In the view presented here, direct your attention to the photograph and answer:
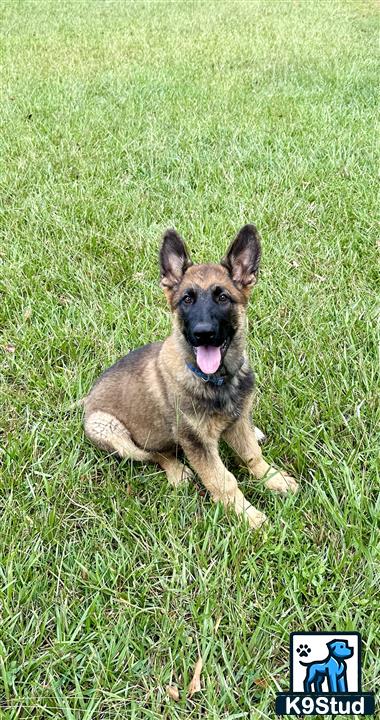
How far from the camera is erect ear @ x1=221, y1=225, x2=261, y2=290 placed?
282 cm

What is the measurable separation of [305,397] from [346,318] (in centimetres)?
81

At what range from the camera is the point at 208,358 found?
2.62 metres

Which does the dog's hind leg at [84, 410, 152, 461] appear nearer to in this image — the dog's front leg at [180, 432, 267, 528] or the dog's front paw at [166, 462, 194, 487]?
the dog's front paw at [166, 462, 194, 487]

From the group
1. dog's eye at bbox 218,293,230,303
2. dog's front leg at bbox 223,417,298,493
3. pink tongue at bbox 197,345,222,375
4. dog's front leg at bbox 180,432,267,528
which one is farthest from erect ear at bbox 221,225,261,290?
dog's front leg at bbox 180,432,267,528

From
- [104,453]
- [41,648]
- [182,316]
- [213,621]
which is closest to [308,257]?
[182,316]

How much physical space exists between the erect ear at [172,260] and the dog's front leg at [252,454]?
2.70 ft

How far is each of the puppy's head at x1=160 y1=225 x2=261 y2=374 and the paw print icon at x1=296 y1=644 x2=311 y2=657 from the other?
47.2 inches

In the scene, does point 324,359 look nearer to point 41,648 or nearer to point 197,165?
point 41,648

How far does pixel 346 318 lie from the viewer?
12.1ft

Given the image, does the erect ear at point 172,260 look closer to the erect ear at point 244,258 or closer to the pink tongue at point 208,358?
the erect ear at point 244,258

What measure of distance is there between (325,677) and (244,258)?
1909 millimetres

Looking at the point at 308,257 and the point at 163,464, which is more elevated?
the point at 308,257

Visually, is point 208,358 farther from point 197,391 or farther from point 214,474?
point 214,474

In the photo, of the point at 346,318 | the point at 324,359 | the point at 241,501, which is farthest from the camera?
the point at 346,318
